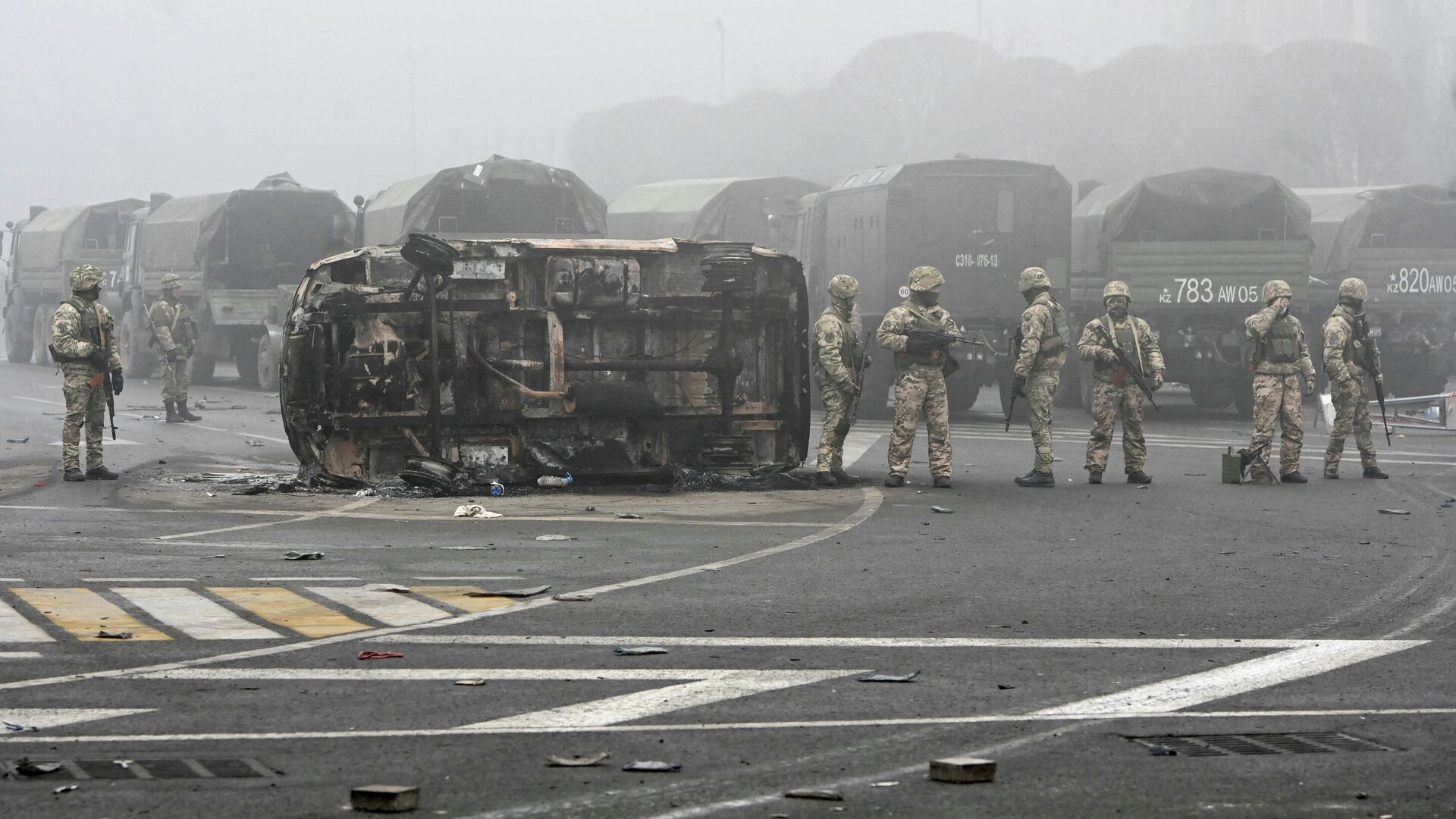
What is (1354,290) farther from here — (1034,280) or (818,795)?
(818,795)

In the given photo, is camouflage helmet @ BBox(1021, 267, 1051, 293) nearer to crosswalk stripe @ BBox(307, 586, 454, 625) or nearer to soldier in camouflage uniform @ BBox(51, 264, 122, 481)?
soldier in camouflage uniform @ BBox(51, 264, 122, 481)

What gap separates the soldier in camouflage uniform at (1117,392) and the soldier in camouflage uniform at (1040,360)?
0.25 m

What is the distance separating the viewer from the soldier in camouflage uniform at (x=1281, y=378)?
15906 mm

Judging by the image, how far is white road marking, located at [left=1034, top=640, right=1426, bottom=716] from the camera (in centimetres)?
631

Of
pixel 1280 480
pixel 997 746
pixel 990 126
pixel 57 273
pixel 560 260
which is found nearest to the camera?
pixel 997 746

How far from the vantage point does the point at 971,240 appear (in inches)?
955

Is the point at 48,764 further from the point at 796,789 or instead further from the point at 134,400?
the point at 134,400

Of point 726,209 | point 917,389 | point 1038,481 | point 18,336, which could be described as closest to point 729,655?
point 917,389

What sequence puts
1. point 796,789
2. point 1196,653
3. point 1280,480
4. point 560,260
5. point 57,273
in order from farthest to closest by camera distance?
point 57,273
point 1280,480
point 560,260
point 1196,653
point 796,789

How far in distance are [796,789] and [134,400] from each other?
24422 mm

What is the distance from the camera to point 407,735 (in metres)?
5.79

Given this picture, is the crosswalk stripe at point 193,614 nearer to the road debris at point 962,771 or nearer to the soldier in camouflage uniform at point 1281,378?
the road debris at point 962,771

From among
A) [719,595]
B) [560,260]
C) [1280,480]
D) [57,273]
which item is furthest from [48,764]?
[57,273]

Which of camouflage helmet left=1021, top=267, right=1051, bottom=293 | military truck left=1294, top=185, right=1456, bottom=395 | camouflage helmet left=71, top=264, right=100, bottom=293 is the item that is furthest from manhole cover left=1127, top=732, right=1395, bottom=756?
military truck left=1294, top=185, right=1456, bottom=395
